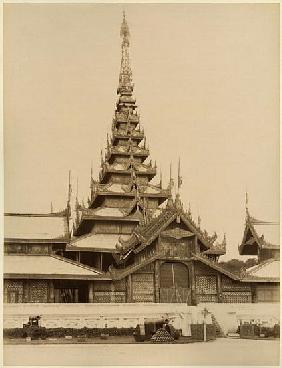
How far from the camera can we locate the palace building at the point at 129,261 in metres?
18.3

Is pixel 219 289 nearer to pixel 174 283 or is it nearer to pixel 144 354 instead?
pixel 174 283

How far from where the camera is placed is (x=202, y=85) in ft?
58.9

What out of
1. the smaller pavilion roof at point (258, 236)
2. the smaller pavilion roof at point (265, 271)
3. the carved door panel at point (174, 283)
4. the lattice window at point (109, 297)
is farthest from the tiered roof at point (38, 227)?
the smaller pavilion roof at point (265, 271)

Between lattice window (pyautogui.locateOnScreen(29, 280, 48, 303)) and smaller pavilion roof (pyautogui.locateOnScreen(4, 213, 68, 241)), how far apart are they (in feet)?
3.23

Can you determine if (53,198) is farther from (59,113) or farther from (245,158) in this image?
(245,158)

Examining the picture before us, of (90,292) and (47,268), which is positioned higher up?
(47,268)

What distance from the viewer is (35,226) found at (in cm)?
1912

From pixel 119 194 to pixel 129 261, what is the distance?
224 centimetres

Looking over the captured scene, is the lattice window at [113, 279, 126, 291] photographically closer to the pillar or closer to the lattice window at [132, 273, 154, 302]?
the lattice window at [132, 273, 154, 302]

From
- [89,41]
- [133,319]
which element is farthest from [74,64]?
[133,319]

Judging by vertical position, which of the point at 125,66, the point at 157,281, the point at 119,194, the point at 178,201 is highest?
the point at 125,66

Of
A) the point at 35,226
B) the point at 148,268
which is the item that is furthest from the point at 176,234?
the point at 35,226

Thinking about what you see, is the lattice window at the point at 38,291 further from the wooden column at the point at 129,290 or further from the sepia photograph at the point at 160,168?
the wooden column at the point at 129,290

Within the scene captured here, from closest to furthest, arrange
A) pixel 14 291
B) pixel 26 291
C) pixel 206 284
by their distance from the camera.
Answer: pixel 14 291 → pixel 26 291 → pixel 206 284
